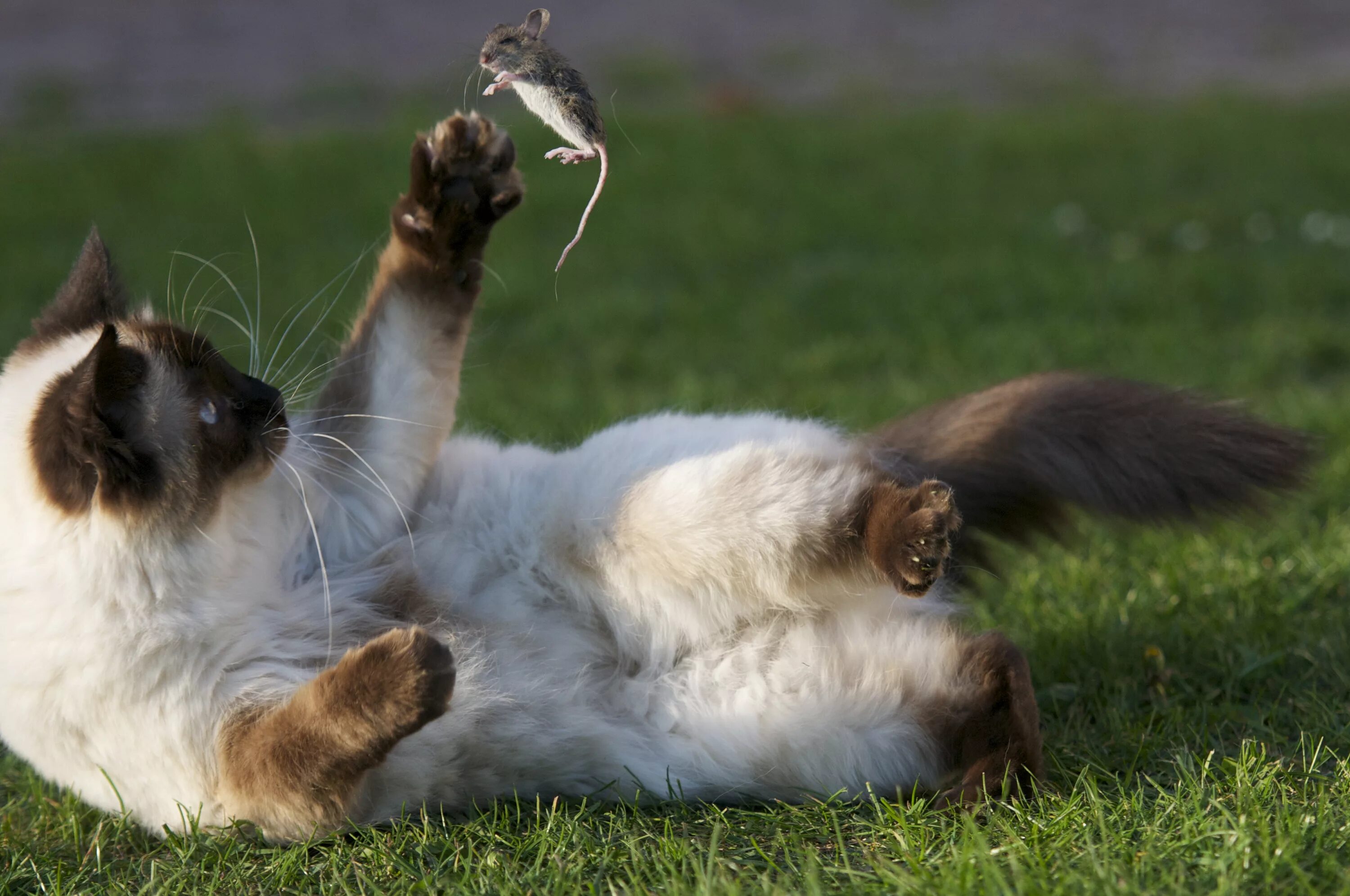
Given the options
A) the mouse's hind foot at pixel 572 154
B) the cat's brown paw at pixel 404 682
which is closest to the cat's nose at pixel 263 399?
the cat's brown paw at pixel 404 682

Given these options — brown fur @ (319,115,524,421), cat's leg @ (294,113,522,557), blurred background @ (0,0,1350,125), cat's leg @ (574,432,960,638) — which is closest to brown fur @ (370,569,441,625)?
cat's leg @ (294,113,522,557)

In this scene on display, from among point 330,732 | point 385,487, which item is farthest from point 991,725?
point 385,487

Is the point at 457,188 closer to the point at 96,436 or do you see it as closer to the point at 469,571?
the point at 469,571

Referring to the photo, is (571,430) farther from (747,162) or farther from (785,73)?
(785,73)

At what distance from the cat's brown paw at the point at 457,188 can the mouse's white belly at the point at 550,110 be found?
25.2 inches

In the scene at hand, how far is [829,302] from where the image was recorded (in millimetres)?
6934

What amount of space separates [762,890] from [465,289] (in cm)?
156

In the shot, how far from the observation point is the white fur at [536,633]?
2.21 meters

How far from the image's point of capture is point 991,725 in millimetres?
2352

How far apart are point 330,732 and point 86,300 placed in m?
1.22

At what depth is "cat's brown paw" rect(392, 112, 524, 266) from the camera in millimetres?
2656

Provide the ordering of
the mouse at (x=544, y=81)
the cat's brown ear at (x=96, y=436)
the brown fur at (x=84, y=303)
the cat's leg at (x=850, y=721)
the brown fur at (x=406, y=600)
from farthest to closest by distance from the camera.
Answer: the brown fur at (x=84, y=303)
the brown fur at (x=406, y=600)
the cat's leg at (x=850, y=721)
the cat's brown ear at (x=96, y=436)
the mouse at (x=544, y=81)

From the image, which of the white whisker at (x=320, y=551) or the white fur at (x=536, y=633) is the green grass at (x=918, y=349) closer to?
the white fur at (x=536, y=633)

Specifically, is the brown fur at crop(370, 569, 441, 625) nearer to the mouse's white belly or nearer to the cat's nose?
the cat's nose
